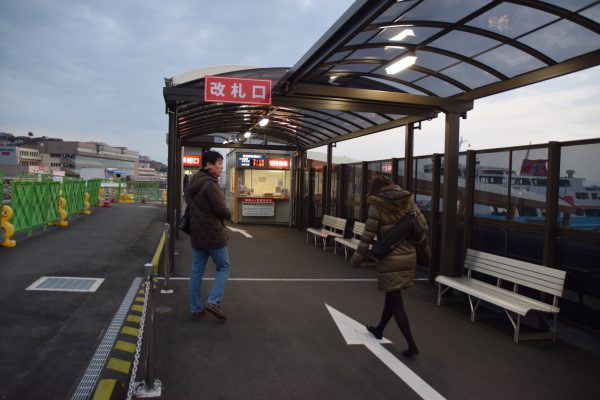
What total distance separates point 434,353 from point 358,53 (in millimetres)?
4167

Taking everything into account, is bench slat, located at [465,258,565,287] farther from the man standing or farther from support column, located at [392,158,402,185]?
the man standing

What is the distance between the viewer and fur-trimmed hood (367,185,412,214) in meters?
4.34

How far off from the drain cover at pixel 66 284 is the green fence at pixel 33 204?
12.6ft

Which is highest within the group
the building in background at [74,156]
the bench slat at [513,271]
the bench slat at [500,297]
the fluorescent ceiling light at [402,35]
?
the building in background at [74,156]

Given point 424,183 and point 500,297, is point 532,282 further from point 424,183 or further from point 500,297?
point 424,183

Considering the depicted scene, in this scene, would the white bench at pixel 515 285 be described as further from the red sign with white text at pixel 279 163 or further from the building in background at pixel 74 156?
the building in background at pixel 74 156

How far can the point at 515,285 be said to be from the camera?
5.54m

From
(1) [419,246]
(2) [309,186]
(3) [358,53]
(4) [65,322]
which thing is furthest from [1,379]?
(2) [309,186]

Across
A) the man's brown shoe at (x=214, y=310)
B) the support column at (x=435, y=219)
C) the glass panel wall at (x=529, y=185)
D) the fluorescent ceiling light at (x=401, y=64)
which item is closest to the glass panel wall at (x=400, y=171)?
the support column at (x=435, y=219)

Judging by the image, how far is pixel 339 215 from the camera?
12.7m

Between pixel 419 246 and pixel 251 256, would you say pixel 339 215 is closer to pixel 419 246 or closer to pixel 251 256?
pixel 251 256

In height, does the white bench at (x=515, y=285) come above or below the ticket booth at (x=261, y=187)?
below

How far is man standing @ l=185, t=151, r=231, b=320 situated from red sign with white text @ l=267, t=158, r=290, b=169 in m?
12.9

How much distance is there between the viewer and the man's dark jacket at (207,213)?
510cm
